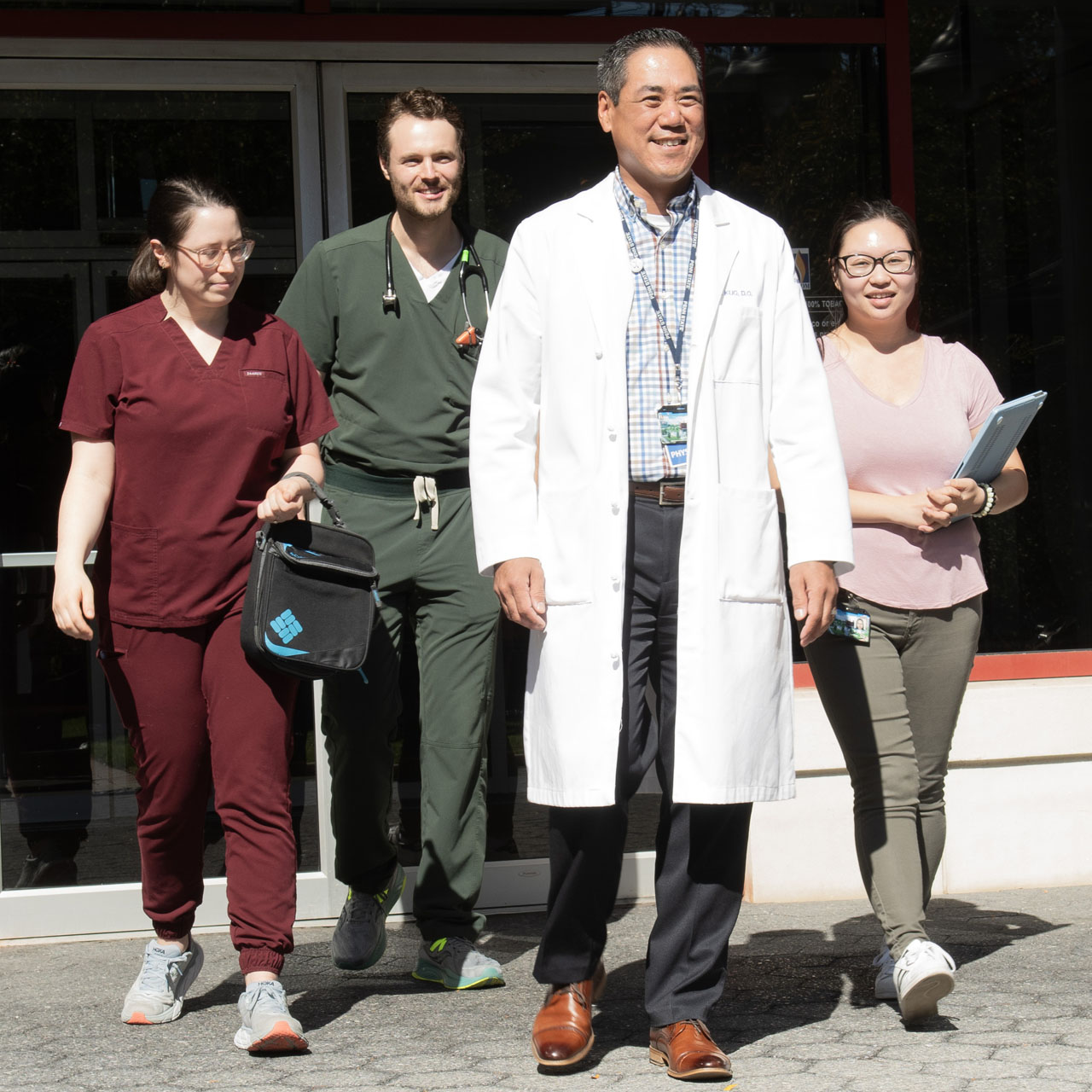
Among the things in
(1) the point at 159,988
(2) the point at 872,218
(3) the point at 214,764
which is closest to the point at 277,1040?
(1) the point at 159,988

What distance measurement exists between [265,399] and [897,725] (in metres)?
1.72

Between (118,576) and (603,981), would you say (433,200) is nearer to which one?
(118,576)

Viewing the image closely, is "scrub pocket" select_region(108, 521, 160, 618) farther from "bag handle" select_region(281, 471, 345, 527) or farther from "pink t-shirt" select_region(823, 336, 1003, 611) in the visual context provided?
"pink t-shirt" select_region(823, 336, 1003, 611)

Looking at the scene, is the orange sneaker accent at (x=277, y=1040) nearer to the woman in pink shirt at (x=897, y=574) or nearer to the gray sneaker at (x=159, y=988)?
the gray sneaker at (x=159, y=988)

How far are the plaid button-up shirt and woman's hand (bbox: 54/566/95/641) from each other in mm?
1293

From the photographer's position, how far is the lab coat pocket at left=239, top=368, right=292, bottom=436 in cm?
387

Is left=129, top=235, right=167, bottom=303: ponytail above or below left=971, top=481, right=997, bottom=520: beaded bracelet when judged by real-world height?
above

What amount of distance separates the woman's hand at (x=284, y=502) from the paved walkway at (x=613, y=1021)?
123 cm

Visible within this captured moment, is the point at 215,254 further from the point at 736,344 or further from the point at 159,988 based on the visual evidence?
the point at 159,988

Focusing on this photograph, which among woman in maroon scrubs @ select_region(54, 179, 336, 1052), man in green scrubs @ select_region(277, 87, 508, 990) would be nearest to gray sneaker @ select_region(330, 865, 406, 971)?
man in green scrubs @ select_region(277, 87, 508, 990)

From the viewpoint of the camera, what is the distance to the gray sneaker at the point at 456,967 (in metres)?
4.25

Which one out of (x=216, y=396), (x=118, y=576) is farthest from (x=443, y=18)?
(x=118, y=576)

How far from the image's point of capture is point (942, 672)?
396cm

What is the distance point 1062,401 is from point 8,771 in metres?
3.84
